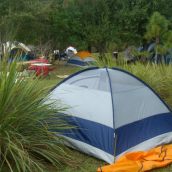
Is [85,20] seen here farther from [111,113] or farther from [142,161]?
[142,161]

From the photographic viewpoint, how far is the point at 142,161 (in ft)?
17.3

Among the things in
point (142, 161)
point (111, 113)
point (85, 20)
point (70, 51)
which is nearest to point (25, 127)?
point (111, 113)

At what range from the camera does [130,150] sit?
562 centimetres

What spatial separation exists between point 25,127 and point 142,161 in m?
1.58

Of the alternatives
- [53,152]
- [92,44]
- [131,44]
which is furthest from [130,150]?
[92,44]

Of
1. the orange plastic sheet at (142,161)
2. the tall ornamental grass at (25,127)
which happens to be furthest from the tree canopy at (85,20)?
the tall ornamental grass at (25,127)

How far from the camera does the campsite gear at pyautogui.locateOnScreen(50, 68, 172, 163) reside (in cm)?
559

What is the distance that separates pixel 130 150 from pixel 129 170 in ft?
2.20

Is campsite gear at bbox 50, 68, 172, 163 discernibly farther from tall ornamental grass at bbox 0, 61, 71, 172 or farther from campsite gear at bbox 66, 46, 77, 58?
campsite gear at bbox 66, 46, 77, 58

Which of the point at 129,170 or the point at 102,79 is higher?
the point at 102,79

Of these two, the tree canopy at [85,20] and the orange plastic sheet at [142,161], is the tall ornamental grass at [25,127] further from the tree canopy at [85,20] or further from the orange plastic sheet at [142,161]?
the tree canopy at [85,20]

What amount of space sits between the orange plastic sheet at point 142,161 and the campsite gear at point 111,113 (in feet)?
0.61

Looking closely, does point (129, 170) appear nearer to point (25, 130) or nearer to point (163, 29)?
point (25, 130)

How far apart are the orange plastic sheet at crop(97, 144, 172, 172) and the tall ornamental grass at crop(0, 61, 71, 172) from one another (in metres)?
0.72
